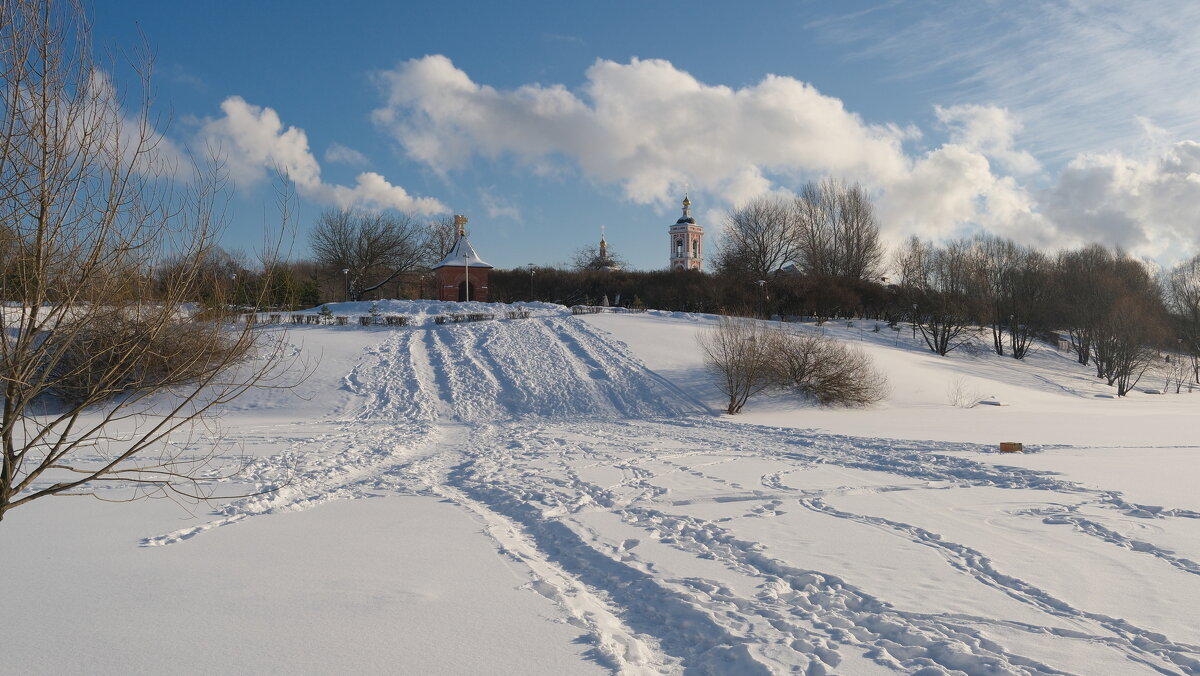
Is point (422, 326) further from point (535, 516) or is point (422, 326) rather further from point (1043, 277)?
point (1043, 277)

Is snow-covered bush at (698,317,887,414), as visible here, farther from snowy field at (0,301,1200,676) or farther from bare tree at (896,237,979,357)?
bare tree at (896,237,979,357)

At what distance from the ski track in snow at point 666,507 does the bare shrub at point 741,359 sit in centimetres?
126

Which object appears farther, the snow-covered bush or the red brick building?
the red brick building

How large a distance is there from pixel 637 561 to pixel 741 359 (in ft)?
46.0

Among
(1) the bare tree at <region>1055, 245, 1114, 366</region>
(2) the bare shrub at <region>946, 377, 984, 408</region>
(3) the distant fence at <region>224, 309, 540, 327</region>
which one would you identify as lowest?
(2) the bare shrub at <region>946, 377, 984, 408</region>

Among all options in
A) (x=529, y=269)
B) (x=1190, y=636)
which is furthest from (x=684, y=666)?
(x=529, y=269)

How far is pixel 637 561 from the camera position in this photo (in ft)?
20.0

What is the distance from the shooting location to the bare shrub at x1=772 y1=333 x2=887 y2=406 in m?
20.5

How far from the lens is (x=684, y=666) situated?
13.7ft

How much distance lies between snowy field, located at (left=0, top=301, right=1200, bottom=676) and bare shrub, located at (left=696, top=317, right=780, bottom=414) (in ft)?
17.2

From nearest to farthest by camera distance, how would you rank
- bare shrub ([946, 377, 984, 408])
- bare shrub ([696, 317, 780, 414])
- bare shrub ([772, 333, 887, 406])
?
bare shrub ([696, 317, 780, 414])
bare shrub ([772, 333, 887, 406])
bare shrub ([946, 377, 984, 408])

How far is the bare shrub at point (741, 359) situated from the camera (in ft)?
64.1

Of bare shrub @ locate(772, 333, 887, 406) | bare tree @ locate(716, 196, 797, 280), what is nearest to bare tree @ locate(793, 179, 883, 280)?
bare tree @ locate(716, 196, 797, 280)

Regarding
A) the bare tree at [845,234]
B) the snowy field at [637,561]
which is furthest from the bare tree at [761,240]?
the snowy field at [637,561]
